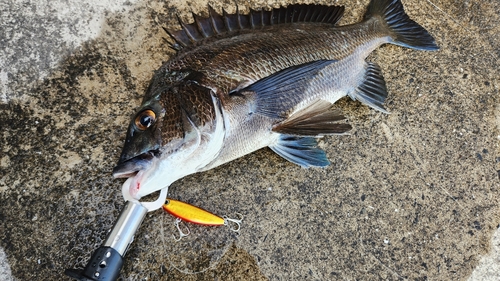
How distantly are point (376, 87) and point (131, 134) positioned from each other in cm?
143

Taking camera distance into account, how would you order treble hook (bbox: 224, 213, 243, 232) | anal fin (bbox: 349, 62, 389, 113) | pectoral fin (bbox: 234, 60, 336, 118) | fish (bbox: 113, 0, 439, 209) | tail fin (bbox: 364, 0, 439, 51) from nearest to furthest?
fish (bbox: 113, 0, 439, 209), pectoral fin (bbox: 234, 60, 336, 118), treble hook (bbox: 224, 213, 243, 232), anal fin (bbox: 349, 62, 389, 113), tail fin (bbox: 364, 0, 439, 51)

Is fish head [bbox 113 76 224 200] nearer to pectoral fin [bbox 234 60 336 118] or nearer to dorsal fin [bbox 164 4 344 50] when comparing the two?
pectoral fin [bbox 234 60 336 118]

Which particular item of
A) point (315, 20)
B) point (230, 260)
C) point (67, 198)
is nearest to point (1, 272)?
point (67, 198)

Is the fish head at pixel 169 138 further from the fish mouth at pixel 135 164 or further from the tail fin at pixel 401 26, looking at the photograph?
the tail fin at pixel 401 26

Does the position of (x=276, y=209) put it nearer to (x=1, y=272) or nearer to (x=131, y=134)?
(x=131, y=134)

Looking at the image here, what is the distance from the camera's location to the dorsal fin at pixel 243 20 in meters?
2.03

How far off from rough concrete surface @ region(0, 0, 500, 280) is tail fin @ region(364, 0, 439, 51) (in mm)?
85

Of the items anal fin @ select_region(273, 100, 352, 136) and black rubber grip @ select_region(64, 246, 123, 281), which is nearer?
black rubber grip @ select_region(64, 246, 123, 281)

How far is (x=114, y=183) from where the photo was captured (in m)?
2.00

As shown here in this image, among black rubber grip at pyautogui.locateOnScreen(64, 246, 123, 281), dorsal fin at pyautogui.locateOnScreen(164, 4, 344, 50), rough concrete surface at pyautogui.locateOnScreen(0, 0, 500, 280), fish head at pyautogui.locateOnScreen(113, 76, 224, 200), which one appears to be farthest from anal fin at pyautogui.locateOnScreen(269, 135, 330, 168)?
black rubber grip at pyautogui.locateOnScreen(64, 246, 123, 281)

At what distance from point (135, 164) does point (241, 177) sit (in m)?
0.67

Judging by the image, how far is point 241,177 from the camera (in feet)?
6.97

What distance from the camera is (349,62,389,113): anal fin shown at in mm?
2283

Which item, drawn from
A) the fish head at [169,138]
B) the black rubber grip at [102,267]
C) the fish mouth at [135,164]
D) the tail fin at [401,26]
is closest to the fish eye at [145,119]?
the fish head at [169,138]
